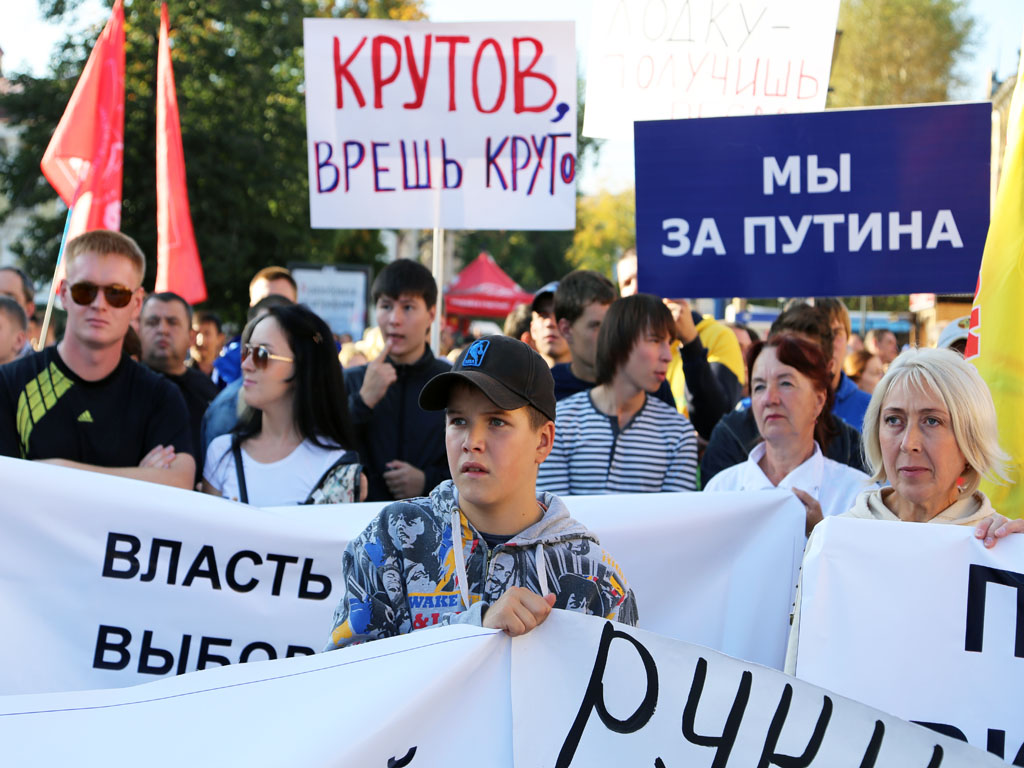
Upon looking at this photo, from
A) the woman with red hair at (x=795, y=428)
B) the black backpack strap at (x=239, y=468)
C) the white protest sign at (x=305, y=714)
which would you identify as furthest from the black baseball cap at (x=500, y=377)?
the black backpack strap at (x=239, y=468)

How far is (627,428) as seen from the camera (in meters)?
4.52

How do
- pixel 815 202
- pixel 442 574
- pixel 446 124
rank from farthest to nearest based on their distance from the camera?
pixel 446 124
pixel 815 202
pixel 442 574

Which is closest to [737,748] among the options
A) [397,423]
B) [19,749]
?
[19,749]

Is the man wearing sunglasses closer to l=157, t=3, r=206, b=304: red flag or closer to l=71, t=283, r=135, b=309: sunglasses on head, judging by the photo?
l=71, t=283, r=135, b=309: sunglasses on head

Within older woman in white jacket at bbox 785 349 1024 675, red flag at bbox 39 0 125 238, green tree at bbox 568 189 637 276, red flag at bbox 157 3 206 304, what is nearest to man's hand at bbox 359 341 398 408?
older woman in white jacket at bbox 785 349 1024 675

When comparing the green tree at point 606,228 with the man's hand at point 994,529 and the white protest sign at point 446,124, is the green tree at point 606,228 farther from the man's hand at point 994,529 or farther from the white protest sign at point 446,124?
the man's hand at point 994,529

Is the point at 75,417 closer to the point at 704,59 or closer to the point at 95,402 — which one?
the point at 95,402

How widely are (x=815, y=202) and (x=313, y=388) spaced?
7.21ft

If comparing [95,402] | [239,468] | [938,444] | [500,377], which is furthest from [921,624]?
[95,402]

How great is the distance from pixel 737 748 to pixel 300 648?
1.73m

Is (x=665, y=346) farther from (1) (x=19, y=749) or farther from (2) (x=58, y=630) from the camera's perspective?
(1) (x=19, y=749)

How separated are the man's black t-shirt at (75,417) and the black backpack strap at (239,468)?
0.66ft

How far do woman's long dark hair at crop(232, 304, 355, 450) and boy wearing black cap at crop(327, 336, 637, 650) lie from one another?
1.68 m

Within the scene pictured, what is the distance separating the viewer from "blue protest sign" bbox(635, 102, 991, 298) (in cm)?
466
